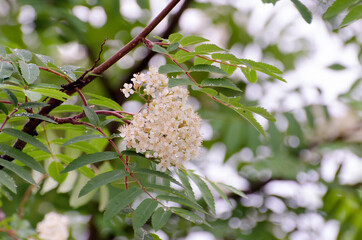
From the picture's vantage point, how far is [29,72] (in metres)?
1.01

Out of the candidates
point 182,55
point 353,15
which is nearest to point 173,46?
point 182,55

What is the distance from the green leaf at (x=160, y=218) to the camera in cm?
101

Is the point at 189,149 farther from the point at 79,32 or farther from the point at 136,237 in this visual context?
the point at 79,32

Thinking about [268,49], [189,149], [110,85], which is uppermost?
[268,49]

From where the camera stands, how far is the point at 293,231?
274cm

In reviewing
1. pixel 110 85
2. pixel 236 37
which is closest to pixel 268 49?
pixel 236 37

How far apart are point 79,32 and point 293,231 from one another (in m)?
1.75

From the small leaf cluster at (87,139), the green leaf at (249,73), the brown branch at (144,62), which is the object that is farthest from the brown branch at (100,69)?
the brown branch at (144,62)

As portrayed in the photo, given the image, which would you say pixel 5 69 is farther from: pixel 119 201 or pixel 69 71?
pixel 119 201

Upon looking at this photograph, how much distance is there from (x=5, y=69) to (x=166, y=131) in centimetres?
38

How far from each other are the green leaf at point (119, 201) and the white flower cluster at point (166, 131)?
106 millimetres

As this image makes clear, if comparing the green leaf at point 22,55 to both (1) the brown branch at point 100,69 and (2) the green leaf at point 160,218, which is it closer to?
(1) the brown branch at point 100,69

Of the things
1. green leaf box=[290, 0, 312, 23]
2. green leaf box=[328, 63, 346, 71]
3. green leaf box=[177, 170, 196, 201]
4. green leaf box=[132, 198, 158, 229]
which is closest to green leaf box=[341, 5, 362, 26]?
green leaf box=[290, 0, 312, 23]

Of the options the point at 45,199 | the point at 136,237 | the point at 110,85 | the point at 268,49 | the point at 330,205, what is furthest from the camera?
the point at 268,49
